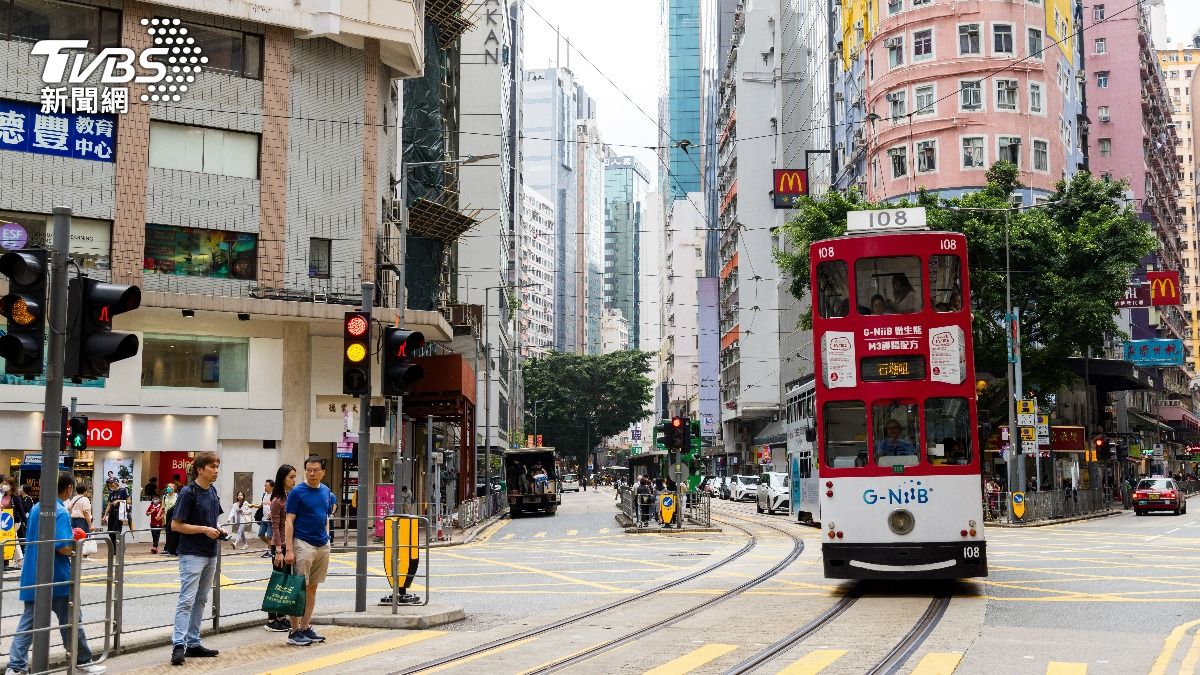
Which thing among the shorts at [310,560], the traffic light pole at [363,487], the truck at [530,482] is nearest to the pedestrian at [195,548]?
the shorts at [310,560]

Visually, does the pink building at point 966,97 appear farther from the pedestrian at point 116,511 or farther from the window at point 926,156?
the pedestrian at point 116,511

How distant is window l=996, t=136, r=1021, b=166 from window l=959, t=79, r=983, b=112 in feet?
5.27

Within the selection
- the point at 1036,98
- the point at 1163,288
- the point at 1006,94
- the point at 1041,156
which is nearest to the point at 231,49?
the point at 1006,94

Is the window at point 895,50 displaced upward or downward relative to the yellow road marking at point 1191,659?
upward

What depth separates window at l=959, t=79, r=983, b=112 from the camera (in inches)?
2041

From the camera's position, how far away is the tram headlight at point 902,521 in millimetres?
16234

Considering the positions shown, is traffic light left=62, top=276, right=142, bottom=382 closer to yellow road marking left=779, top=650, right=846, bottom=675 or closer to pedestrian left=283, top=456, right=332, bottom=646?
pedestrian left=283, top=456, right=332, bottom=646

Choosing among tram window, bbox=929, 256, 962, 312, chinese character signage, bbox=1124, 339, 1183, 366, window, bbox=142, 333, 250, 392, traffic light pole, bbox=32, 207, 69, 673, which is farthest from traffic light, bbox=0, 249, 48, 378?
chinese character signage, bbox=1124, 339, 1183, 366

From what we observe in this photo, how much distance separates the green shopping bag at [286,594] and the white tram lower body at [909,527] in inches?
281

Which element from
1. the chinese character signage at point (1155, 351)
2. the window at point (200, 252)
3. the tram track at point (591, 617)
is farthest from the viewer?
the chinese character signage at point (1155, 351)

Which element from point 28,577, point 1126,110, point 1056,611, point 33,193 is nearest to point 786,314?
point 1126,110

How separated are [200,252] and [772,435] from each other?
50.3m

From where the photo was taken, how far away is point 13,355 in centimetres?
908

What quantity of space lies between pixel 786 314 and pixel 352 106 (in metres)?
44.4
